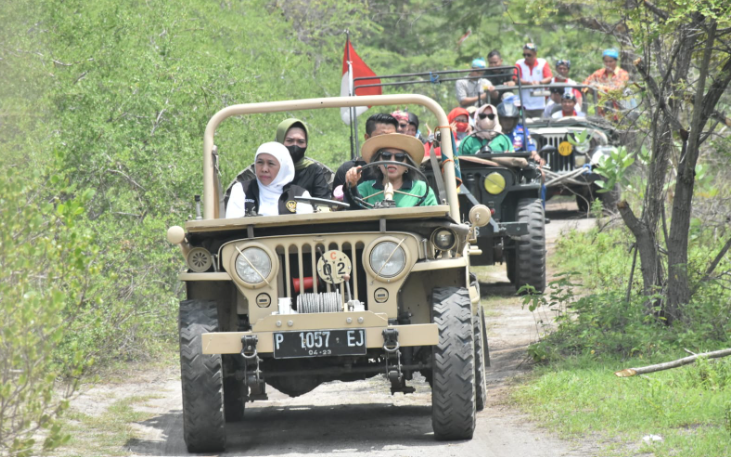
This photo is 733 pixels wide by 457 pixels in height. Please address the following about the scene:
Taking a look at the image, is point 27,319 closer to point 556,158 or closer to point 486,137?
point 486,137

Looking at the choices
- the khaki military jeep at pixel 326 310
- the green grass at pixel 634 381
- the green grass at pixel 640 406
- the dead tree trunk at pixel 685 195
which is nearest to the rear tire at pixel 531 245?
the green grass at pixel 634 381

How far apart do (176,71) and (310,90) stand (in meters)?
6.84

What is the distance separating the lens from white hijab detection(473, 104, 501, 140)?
43.7ft

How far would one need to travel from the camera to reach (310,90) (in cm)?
1855

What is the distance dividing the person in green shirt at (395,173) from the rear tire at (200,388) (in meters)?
1.60

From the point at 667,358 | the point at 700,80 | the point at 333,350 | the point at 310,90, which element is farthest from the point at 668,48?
the point at 310,90

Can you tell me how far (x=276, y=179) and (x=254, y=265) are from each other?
1139 millimetres

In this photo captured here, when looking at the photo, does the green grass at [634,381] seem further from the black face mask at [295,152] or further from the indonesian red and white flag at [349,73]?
the indonesian red and white flag at [349,73]

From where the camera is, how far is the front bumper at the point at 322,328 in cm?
650

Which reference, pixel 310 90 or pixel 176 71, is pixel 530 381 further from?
pixel 310 90

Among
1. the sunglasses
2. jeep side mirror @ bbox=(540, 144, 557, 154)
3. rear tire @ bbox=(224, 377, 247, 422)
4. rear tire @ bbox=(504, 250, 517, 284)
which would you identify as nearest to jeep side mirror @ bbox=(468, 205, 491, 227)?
the sunglasses

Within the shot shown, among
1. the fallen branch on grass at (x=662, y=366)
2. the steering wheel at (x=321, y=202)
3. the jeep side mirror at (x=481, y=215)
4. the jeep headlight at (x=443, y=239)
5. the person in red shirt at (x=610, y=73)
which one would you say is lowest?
the fallen branch on grass at (x=662, y=366)

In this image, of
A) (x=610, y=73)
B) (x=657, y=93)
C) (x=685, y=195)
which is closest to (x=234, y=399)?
(x=685, y=195)

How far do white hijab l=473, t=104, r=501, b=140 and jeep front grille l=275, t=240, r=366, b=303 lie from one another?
6.65 meters
